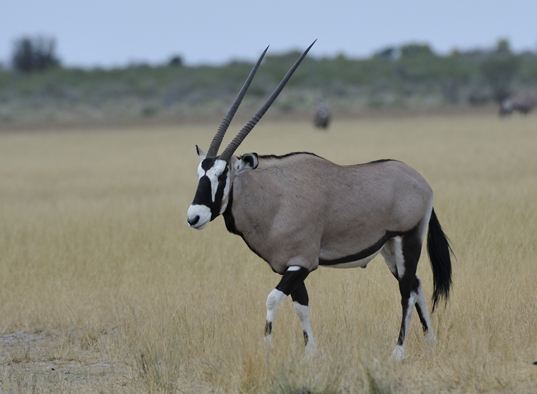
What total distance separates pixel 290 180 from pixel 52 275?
3.98 meters

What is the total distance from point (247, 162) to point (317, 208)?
591 mm

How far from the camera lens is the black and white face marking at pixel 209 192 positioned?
498 cm

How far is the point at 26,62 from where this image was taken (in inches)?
3223

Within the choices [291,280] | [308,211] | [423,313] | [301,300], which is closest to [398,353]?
[423,313]

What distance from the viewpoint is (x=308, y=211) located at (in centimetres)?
532

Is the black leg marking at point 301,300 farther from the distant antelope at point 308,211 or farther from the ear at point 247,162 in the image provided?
the ear at point 247,162

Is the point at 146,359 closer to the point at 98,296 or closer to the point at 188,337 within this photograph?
the point at 188,337

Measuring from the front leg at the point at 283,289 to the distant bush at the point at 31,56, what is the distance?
264ft

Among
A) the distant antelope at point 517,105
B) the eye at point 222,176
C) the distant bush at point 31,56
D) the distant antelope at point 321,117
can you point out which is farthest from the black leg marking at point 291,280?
the distant bush at point 31,56

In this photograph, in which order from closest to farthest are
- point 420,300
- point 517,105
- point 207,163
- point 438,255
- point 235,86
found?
1. point 207,163
2. point 420,300
3. point 438,255
4. point 517,105
5. point 235,86

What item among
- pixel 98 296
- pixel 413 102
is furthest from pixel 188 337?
pixel 413 102

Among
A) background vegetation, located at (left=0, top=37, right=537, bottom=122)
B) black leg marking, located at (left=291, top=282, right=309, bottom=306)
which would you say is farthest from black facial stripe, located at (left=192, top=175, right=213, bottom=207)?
background vegetation, located at (left=0, top=37, right=537, bottom=122)

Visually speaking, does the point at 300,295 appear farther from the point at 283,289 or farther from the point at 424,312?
the point at 424,312

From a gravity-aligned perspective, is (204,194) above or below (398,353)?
above
